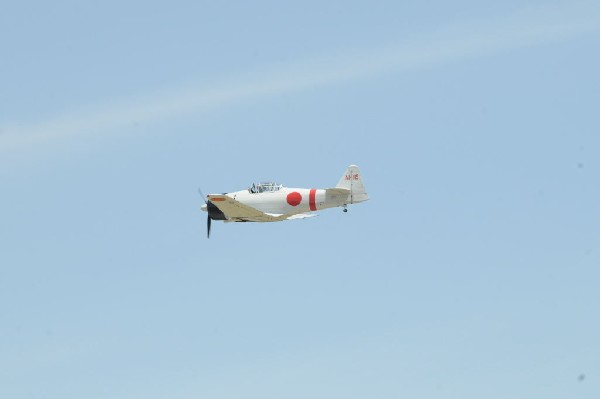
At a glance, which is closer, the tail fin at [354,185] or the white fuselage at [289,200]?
the tail fin at [354,185]

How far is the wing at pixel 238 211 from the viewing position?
15388cm

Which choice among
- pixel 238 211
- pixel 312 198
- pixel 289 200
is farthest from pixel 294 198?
pixel 238 211

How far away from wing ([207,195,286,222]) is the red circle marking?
1.85 meters

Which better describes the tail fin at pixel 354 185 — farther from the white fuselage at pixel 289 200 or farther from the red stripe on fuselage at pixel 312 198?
the red stripe on fuselage at pixel 312 198

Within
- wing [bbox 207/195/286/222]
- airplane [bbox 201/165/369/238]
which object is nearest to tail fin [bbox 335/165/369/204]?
airplane [bbox 201/165/369/238]

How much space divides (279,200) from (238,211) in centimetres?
452

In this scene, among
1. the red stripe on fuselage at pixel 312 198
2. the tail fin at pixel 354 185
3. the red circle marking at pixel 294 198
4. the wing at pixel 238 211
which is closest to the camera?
the wing at pixel 238 211

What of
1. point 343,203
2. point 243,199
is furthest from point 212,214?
point 343,203

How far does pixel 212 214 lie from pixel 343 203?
1337 cm

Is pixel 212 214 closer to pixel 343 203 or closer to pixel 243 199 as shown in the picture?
pixel 243 199

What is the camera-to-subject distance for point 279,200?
157125 millimetres

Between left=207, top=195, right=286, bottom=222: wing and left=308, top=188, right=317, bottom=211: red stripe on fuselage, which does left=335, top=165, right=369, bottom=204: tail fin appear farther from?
left=207, top=195, right=286, bottom=222: wing

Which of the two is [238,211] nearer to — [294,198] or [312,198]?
[294,198]

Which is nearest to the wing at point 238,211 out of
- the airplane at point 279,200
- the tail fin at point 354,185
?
the airplane at point 279,200
